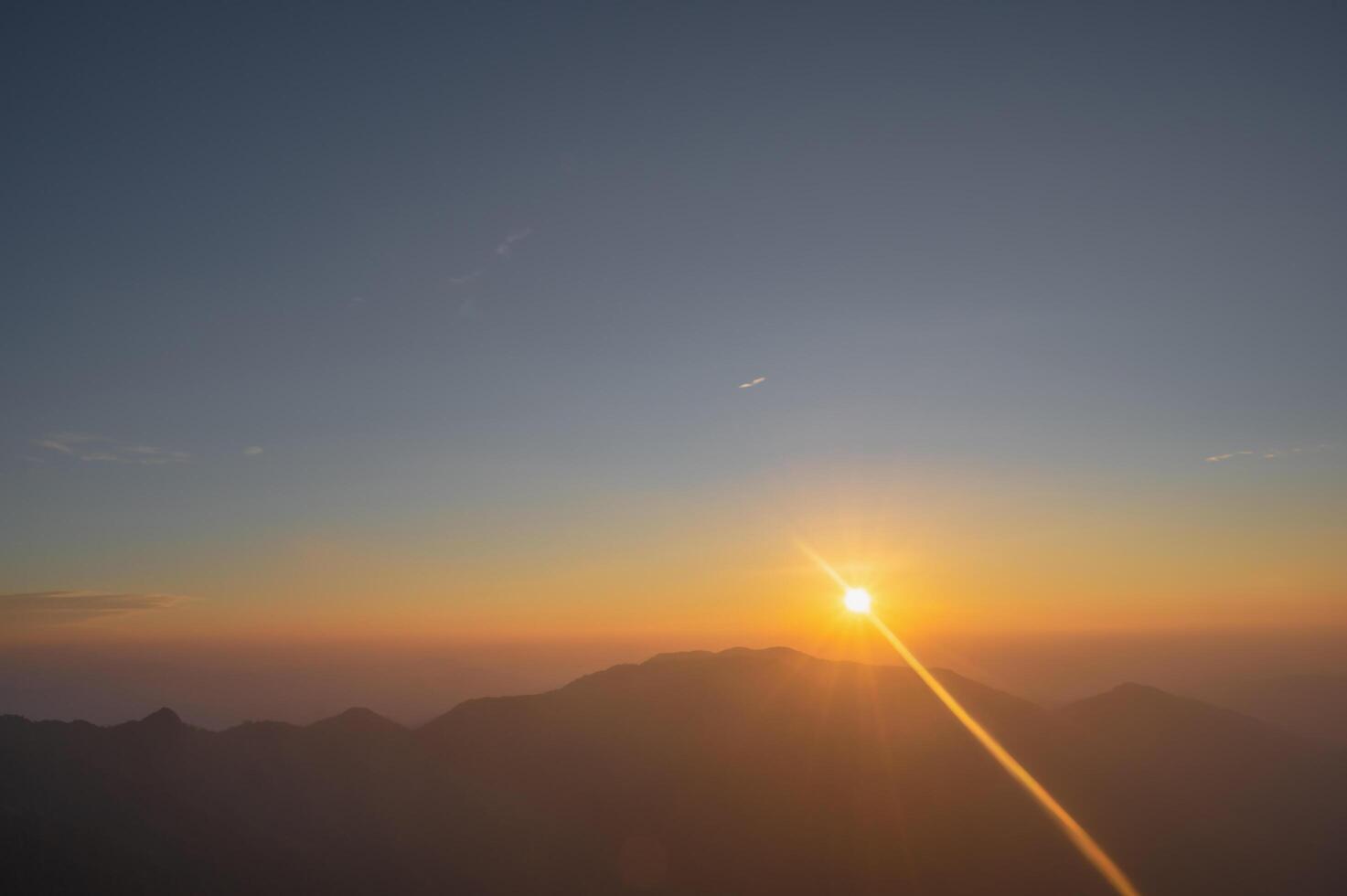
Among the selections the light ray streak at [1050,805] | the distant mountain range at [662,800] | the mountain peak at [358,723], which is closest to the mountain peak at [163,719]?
the distant mountain range at [662,800]

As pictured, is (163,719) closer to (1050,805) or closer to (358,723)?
(358,723)

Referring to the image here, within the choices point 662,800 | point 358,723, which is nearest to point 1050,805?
point 662,800

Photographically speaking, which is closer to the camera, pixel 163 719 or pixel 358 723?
pixel 163 719

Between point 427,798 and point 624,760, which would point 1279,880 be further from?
point 427,798

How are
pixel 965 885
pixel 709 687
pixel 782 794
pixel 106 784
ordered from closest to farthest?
pixel 106 784
pixel 965 885
pixel 782 794
pixel 709 687

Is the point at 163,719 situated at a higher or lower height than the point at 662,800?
higher

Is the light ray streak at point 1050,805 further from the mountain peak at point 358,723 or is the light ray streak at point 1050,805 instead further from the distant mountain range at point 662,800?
the mountain peak at point 358,723

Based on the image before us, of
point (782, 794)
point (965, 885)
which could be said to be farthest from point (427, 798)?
point (965, 885)

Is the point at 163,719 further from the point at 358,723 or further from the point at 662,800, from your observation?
the point at 662,800
